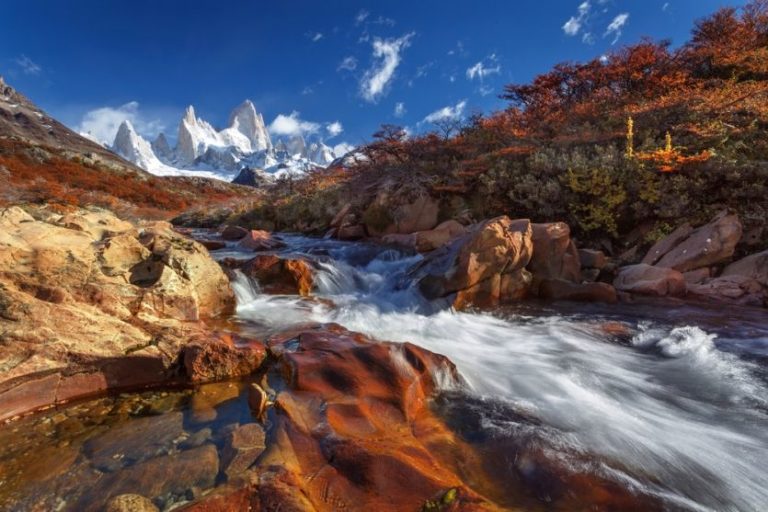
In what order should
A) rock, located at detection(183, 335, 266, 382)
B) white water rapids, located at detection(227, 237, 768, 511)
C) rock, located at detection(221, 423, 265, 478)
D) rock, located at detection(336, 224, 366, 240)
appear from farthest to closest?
1. rock, located at detection(336, 224, 366, 240)
2. rock, located at detection(183, 335, 266, 382)
3. white water rapids, located at detection(227, 237, 768, 511)
4. rock, located at detection(221, 423, 265, 478)

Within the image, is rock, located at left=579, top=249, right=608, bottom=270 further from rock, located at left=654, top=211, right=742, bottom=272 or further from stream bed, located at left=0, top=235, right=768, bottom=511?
stream bed, located at left=0, top=235, right=768, bottom=511

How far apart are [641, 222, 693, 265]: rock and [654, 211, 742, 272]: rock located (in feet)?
0.52

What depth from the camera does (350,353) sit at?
10.8ft

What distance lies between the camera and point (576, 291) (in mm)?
6914

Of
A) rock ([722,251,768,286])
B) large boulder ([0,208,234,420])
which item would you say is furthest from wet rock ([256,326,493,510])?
rock ([722,251,768,286])

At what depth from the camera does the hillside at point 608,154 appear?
8.48m

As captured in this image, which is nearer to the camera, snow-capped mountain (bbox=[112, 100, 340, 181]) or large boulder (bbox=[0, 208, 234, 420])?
large boulder (bbox=[0, 208, 234, 420])

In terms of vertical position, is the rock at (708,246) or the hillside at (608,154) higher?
the hillside at (608,154)

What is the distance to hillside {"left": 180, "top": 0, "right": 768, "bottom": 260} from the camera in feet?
27.8

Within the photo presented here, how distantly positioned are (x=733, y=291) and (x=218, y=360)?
A: 7.84m

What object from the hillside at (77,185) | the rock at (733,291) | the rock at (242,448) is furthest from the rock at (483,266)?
the hillside at (77,185)

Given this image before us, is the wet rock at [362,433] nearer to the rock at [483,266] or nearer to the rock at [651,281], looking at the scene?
the rock at [483,266]

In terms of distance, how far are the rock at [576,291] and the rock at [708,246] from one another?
174cm

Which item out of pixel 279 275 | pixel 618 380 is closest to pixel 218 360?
pixel 279 275
